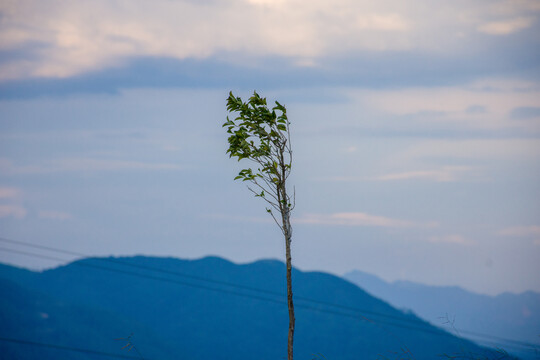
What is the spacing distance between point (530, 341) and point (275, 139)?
7.50m

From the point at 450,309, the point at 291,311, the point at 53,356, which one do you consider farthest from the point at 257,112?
the point at 53,356

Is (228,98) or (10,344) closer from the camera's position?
(228,98)

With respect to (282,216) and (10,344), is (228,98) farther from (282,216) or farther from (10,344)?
(10,344)

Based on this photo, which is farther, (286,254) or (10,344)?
(10,344)

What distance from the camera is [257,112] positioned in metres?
12.4

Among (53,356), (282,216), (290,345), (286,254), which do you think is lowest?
(53,356)

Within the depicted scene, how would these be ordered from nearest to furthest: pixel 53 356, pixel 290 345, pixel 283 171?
pixel 290 345 < pixel 283 171 < pixel 53 356

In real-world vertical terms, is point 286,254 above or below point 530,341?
above

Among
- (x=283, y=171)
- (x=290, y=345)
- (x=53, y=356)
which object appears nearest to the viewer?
(x=290, y=345)

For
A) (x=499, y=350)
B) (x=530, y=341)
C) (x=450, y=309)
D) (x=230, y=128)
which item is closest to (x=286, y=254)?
(x=230, y=128)

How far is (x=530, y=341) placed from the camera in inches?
513

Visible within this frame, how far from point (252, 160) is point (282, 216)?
1413 mm

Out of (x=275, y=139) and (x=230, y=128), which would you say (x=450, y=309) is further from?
(x=230, y=128)

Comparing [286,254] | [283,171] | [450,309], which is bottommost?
[450,309]
